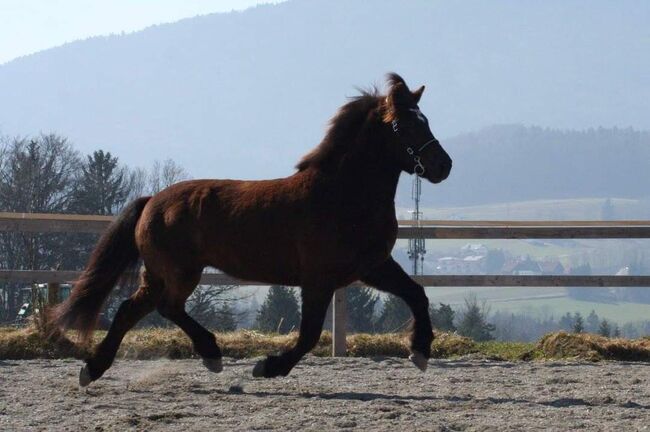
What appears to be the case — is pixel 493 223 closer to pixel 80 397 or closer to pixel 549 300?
pixel 80 397

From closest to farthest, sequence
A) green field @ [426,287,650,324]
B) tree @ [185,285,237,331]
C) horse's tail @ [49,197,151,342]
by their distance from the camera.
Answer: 1. horse's tail @ [49,197,151,342]
2. tree @ [185,285,237,331]
3. green field @ [426,287,650,324]

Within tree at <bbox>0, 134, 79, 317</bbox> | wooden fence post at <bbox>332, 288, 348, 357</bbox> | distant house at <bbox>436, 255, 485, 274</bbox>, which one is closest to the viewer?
wooden fence post at <bbox>332, 288, 348, 357</bbox>

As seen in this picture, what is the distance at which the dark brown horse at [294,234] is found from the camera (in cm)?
729

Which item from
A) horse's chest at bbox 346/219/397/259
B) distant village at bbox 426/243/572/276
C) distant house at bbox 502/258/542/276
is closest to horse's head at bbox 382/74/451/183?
horse's chest at bbox 346/219/397/259

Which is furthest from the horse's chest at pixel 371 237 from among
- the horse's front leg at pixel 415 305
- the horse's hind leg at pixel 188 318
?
the horse's hind leg at pixel 188 318

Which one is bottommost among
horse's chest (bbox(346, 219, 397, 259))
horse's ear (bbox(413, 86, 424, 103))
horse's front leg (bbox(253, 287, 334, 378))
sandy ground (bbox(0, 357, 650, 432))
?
sandy ground (bbox(0, 357, 650, 432))

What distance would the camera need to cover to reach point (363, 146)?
25.0ft

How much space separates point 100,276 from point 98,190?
28.4 m

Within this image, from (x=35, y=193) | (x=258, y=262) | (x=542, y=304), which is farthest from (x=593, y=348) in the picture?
(x=542, y=304)

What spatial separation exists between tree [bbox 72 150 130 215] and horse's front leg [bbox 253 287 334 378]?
90.0ft

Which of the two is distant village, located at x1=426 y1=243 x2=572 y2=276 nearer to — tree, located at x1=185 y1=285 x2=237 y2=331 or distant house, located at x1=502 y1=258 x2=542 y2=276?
distant house, located at x1=502 y1=258 x2=542 y2=276

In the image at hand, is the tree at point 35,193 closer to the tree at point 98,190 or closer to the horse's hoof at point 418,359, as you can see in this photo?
the tree at point 98,190

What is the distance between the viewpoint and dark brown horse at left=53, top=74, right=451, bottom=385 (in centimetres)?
729

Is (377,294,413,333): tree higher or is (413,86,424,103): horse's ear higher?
(413,86,424,103): horse's ear
